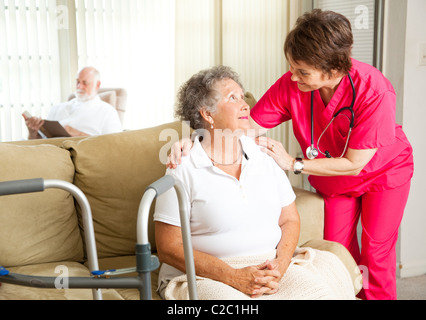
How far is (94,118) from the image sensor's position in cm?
350

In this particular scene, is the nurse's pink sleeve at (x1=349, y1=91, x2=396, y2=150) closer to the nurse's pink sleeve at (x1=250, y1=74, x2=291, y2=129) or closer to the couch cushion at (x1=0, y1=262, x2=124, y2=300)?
the nurse's pink sleeve at (x1=250, y1=74, x2=291, y2=129)

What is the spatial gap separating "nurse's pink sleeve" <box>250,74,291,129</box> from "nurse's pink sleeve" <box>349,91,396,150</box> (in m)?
0.31

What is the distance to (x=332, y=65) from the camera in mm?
1620

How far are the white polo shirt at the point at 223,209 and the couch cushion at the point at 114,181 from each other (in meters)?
0.31

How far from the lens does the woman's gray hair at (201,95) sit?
1.63m

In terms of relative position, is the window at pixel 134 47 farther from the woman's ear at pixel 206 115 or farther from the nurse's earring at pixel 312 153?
the woman's ear at pixel 206 115

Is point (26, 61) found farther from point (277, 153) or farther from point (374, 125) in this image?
point (374, 125)

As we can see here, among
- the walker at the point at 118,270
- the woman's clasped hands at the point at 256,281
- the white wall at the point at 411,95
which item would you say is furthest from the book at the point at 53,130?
the walker at the point at 118,270

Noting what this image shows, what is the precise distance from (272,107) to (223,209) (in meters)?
0.56

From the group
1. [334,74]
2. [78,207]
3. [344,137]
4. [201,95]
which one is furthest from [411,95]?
[78,207]

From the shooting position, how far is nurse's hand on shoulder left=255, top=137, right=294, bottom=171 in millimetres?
1718

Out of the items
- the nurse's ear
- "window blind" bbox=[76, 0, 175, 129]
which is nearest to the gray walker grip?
the nurse's ear

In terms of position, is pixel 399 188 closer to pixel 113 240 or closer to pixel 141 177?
pixel 141 177

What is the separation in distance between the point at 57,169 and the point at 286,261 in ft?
2.76
